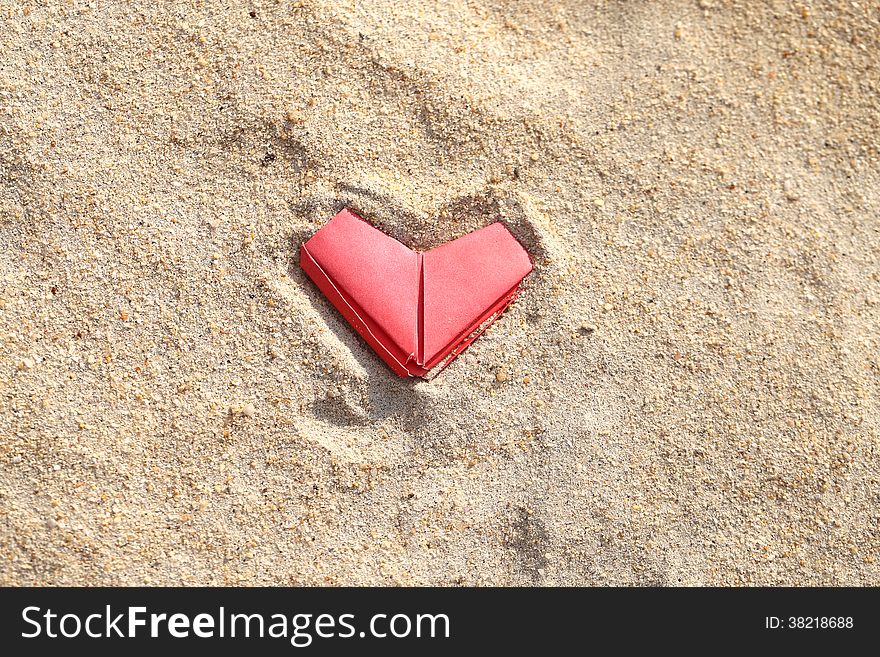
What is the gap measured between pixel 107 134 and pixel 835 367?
1851mm

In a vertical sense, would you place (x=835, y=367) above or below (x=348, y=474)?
above

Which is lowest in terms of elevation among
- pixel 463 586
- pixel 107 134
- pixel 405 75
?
pixel 463 586

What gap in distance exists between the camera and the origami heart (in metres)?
1.48

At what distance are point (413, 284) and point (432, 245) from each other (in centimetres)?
14

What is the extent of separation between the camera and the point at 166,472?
1.56 m

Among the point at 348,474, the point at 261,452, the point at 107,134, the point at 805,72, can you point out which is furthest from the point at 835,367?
the point at 107,134

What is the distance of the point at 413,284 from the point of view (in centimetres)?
150

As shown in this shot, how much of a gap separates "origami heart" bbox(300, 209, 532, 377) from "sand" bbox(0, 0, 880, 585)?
6 centimetres

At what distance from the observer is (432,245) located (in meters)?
1.58

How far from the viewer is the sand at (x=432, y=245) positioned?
5.10ft

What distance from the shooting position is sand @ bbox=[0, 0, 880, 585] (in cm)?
155

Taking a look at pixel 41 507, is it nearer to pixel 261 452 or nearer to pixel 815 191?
pixel 261 452

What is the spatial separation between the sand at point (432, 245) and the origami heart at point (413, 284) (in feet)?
0.19

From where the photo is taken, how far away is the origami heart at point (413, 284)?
1.48 meters
